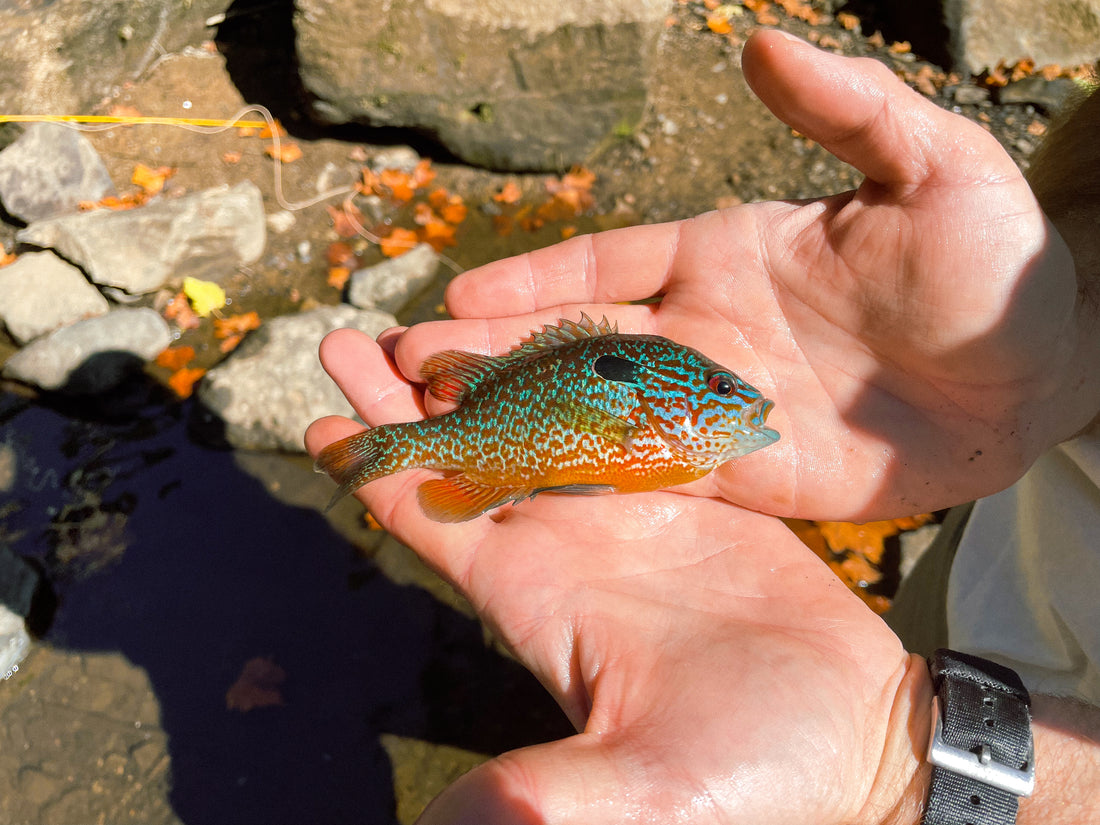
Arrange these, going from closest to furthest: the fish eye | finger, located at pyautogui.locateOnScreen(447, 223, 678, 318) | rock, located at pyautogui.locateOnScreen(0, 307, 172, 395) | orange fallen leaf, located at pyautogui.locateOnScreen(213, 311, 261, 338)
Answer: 1. the fish eye
2. finger, located at pyautogui.locateOnScreen(447, 223, 678, 318)
3. rock, located at pyautogui.locateOnScreen(0, 307, 172, 395)
4. orange fallen leaf, located at pyautogui.locateOnScreen(213, 311, 261, 338)

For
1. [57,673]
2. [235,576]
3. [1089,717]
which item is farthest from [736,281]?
[57,673]

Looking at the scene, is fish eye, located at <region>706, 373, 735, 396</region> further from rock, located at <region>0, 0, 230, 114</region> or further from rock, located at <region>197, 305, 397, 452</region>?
rock, located at <region>0, 0, 230, 114</region>

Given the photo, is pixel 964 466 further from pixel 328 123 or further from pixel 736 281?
pixel 328 123

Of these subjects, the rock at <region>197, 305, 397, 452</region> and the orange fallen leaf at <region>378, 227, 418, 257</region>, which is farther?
the orange fallen leaf at <region>378, 227, 418, 257</region>

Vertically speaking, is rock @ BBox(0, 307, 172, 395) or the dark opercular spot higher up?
the dark opercular spot

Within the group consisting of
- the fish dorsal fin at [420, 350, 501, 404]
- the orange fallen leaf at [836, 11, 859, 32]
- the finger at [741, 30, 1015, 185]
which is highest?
the finger at [741, 30, 1015, 185]

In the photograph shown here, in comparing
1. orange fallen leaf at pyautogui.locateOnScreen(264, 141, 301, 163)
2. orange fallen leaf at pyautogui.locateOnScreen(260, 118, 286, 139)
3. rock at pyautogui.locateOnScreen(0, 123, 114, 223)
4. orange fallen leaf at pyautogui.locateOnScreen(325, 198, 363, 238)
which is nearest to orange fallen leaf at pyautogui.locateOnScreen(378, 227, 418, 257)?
orange fallen leaf at pyautogui.locateOnScreen(325, 198, 363, 238)

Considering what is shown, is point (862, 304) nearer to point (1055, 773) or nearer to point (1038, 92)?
point (1055, 773)
